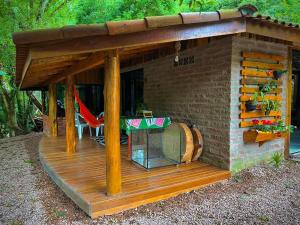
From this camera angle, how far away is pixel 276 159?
4.50 m

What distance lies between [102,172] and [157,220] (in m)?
1.43

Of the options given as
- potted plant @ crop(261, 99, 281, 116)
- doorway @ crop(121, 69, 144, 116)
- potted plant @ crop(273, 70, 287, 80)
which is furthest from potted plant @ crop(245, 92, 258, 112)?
doorway @ crop(121, 69, 144, 116)

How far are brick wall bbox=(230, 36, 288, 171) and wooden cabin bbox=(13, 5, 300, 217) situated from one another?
2 centimetres

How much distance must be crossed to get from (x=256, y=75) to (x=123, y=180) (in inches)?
110

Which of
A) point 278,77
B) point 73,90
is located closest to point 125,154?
point 73,90

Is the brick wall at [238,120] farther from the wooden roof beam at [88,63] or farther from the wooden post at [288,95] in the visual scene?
the wooden roof beam at [88,63]

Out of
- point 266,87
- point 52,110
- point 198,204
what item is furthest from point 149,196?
point 52,110

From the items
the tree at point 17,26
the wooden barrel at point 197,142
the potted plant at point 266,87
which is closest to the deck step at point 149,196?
the wooden barrel at point 197,142

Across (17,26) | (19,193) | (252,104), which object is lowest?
(19,193)

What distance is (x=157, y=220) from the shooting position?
290 cm

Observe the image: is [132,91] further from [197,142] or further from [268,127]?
[268,127]

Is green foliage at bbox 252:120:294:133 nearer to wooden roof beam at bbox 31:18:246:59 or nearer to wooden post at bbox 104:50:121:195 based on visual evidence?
wooden roof beam at bbox 31:18:246:59

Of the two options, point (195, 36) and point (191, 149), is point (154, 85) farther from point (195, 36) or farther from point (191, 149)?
point (195, 36)

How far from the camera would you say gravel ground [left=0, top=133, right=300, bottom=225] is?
9.57ft
